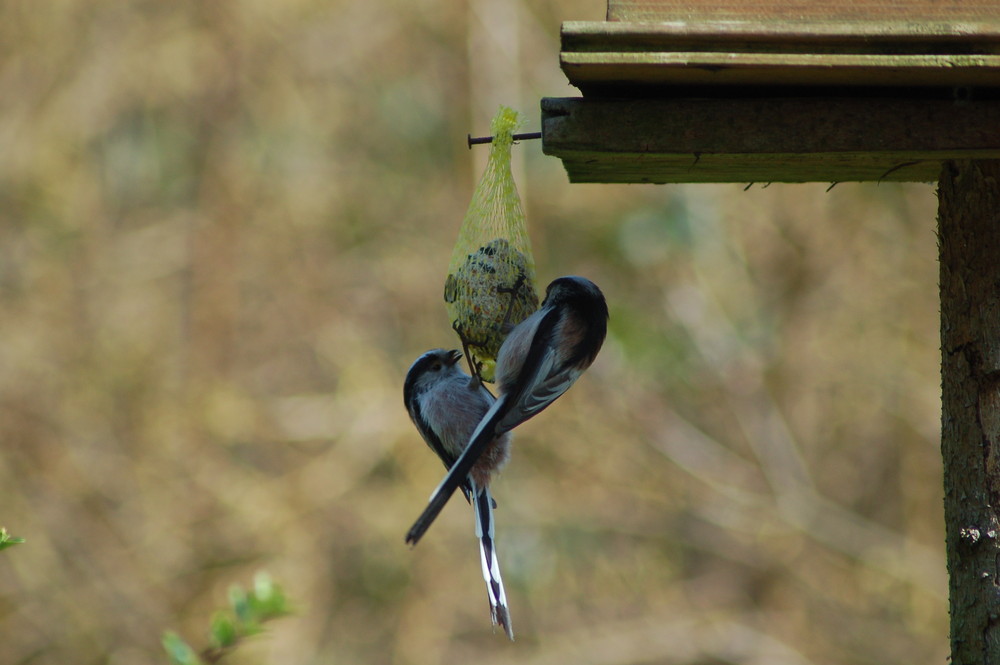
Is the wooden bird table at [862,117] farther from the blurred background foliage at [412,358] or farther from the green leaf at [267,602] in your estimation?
the blurred background foliage at [412,358]

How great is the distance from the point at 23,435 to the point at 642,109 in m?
4.62

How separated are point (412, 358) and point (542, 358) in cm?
355

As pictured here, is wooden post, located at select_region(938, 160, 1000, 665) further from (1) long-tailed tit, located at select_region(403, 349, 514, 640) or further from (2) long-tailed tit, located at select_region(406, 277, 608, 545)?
(1) long-tailed tit, located at select_region(403, 349, 514, 640)

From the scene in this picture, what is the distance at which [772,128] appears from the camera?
1.80 m

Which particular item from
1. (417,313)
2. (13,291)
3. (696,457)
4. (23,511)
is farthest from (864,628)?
(13,291)

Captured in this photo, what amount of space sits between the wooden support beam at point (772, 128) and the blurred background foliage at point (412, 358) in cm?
405

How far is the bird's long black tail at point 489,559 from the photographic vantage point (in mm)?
2361

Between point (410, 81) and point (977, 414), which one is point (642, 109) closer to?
point (977, 414)

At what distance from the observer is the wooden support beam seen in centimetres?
177

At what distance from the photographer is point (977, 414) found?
6.23 ft

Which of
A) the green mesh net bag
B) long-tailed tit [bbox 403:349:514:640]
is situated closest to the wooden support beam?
the green mesh net bag

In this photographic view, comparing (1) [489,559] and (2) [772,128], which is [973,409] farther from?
(1) [489,559]

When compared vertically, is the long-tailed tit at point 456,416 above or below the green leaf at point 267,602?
above

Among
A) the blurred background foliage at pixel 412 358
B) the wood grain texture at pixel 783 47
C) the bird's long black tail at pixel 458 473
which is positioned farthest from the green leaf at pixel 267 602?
the blurred background foliage at pixel 412 358
